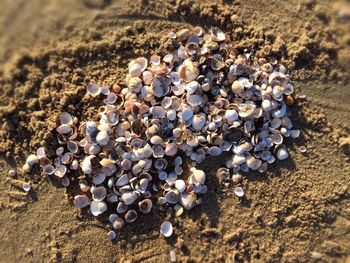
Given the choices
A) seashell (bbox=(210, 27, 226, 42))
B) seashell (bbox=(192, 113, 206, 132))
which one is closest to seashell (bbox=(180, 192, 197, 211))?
seashell (bbox=(192, 113, 206, 132))

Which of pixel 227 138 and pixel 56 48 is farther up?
pixel 56 48

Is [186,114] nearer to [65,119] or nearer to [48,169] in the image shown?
[65,119]

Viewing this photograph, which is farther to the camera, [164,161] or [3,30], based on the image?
[3,30]

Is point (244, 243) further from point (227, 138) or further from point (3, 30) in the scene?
point (3, 30)

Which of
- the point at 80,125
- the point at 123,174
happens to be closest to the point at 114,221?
the point at 123,174

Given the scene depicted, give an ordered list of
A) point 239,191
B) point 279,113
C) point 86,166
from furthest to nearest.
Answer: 1. point 279,113
2. point 239,191
3. point 86,166

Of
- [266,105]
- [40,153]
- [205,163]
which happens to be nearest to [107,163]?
[40,153]
